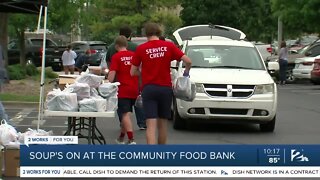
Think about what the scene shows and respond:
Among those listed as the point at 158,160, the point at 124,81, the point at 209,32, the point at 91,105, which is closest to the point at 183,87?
the point at 91,105

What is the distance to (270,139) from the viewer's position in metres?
11.6

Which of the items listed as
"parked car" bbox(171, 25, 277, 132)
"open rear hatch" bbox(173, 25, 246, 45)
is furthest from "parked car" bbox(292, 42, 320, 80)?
"parked car" bbox(171, 25, 277, 132)

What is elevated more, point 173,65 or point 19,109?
point 173,65

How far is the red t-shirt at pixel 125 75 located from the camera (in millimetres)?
9828

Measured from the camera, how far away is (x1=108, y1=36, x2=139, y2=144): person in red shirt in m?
9.84

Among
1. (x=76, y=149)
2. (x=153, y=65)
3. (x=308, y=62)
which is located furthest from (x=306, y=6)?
(x=76, y=149)

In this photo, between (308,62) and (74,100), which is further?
(308,62)

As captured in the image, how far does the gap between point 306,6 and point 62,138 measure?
2405 cm

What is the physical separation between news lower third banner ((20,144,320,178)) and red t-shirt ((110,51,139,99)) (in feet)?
10.8

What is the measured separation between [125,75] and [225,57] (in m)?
3.64

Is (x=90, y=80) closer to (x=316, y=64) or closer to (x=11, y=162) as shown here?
(x=11, y=162)

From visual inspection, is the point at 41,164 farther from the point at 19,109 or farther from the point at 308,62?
the point at 308,62

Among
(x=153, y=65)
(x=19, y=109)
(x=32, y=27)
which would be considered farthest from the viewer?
(x=32, y=27)

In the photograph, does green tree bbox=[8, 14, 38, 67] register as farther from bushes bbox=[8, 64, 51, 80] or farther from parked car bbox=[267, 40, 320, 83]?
parked car bbox=[267, 40, 320, 83]
